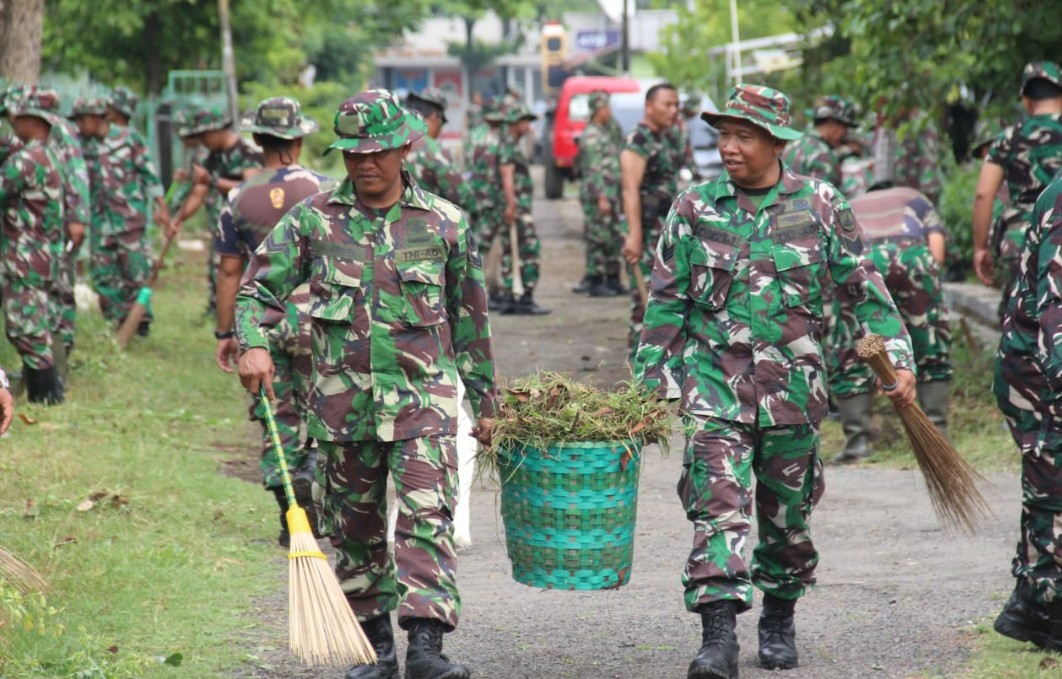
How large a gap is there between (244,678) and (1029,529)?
283 cm

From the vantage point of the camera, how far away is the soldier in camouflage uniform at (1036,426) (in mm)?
5363

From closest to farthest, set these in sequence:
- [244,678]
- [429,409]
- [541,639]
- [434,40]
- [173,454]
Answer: [429,409], [244,678], [541,639], [173,454], [434,40]

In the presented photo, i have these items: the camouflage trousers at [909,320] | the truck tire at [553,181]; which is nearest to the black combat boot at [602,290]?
the camouflage trousers at [909,320]

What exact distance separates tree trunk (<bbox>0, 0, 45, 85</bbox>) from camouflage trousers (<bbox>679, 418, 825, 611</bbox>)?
30.5 ft

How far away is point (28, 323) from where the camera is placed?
10156 mm

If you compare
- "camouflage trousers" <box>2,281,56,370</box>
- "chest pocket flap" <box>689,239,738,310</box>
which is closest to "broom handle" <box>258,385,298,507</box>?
"chest pocket flap" <box>689,239,738,310</box>

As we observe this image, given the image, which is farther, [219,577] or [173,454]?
[173,454]

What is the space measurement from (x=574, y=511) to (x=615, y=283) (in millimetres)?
12547

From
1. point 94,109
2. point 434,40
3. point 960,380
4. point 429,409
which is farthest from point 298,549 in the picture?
point 434,40

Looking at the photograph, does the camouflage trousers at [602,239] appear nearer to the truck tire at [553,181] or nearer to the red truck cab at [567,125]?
the red truck cab at [567,125]

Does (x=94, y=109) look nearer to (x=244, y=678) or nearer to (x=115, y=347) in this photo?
(x=115, y=347)

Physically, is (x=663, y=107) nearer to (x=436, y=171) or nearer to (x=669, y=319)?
(x=436, y=171)

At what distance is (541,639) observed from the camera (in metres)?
5.96

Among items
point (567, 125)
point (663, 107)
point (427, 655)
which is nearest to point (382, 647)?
point (427, 655)
